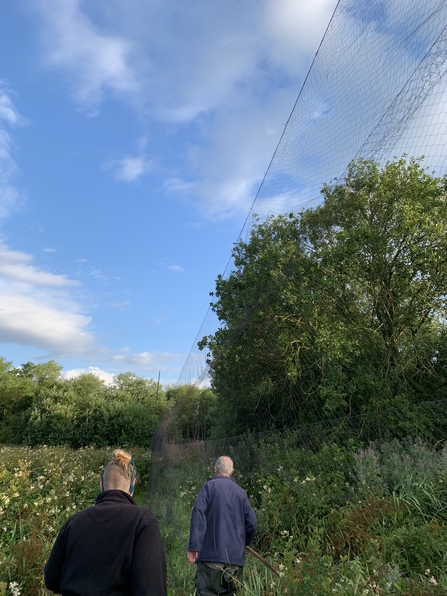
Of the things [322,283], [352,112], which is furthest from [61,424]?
[352,112]

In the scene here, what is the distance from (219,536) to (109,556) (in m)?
1.93

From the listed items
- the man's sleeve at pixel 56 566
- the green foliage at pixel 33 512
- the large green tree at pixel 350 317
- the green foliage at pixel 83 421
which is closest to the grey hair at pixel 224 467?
the green foliage at pixel 33 512

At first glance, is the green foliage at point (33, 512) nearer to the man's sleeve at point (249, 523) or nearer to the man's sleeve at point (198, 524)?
the man's sleeve at point (198, 524)

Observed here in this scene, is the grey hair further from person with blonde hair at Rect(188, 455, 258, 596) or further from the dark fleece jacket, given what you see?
the dark fleece jacket

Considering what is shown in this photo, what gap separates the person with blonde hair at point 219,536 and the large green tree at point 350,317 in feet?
13.6

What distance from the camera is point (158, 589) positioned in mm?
1818

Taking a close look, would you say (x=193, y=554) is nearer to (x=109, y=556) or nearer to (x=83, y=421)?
(x=109, y=556)

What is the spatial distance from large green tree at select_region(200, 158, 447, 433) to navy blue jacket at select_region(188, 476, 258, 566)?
13.5 feet

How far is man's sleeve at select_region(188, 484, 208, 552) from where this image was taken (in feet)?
11.6

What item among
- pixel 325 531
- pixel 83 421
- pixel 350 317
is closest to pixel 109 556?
pixel 325 531

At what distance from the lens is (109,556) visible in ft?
5.99

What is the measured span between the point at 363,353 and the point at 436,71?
19.9ft

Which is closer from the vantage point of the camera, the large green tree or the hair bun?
the hair bun

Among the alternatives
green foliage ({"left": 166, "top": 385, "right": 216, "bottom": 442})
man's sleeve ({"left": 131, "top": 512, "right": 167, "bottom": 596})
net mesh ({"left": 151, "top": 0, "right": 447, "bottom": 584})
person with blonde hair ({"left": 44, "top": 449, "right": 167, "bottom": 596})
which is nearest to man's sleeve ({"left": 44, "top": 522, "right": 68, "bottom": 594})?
person with blonde hair ({"left": 44, "top": 449, "right": 167, "bottom": 596})
